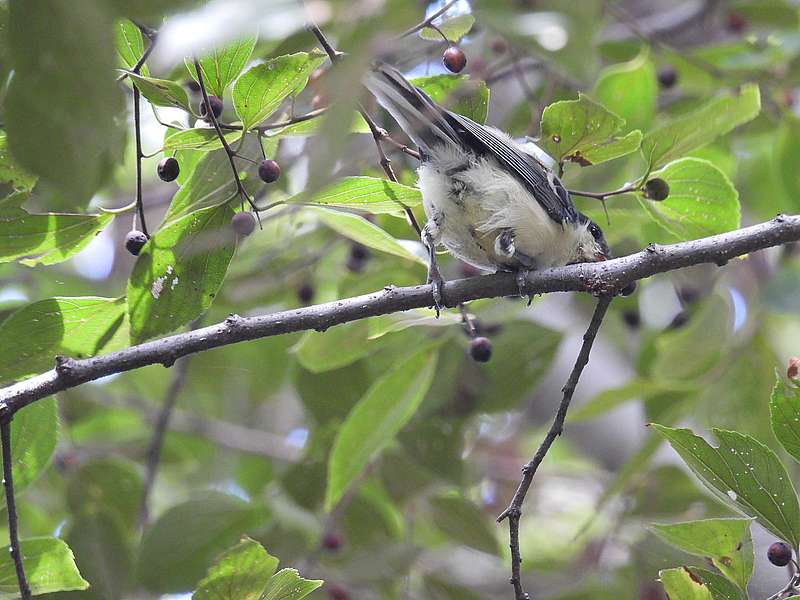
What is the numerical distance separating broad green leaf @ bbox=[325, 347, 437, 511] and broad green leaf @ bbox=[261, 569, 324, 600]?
0.97 meters

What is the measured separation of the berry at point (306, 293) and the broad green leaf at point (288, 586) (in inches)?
82.2

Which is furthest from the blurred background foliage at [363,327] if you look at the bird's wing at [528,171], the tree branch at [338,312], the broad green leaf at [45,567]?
the broad green leaf at [45,567]

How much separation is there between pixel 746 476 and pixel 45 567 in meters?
1.73

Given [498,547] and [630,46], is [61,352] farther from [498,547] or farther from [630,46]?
[630,46]

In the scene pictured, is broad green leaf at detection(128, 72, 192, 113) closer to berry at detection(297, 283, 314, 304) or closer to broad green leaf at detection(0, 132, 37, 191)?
broad green leaf at detection(0, 132, 37, 191)

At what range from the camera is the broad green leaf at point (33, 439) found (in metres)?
2.52

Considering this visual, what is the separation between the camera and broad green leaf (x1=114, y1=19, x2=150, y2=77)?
2.23 meters

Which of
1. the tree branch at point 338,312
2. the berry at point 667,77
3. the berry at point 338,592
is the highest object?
the berry at point 667,77

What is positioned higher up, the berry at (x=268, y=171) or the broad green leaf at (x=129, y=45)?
the broad green leaf at (x=129, y=45)

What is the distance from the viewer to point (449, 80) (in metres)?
2.64

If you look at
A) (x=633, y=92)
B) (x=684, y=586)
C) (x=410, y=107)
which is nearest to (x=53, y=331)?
(x=410, y=107)

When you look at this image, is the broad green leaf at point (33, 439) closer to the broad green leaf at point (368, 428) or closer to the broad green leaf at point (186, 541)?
the broad green leaf at point (186, 541)

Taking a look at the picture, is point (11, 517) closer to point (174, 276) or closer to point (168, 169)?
point (174, 276)

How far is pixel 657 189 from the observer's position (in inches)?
104
